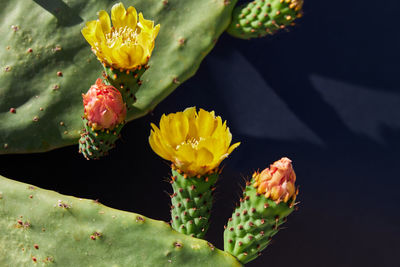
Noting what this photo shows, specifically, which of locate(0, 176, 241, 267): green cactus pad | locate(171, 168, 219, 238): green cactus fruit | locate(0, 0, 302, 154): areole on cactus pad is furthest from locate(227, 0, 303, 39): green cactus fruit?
Answer: locate(0, 176, 241, 267): green cactus pad

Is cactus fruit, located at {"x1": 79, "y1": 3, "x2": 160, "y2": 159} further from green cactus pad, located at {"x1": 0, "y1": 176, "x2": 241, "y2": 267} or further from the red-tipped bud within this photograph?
the red-tipped bud

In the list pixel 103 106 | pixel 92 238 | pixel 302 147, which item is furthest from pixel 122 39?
pixel 302 147

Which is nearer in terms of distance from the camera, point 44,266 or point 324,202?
point 44,266

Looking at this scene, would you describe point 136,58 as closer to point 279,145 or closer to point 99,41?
point 99,41

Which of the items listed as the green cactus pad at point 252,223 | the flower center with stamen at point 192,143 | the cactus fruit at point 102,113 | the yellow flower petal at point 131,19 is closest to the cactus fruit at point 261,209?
the green cactus pad at point 252,223

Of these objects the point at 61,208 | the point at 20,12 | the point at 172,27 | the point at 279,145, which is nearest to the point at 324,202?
the point at 279,145

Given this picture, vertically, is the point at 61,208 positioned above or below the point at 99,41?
below
